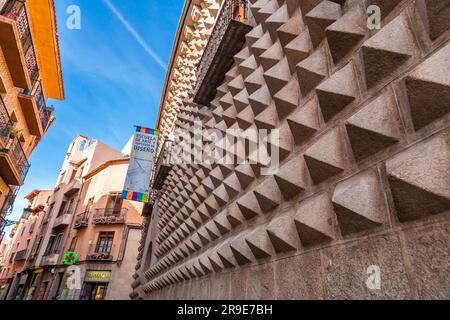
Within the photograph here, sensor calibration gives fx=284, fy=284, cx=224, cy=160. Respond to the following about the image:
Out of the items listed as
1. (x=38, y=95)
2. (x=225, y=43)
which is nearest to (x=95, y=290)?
(x=38, y=95)

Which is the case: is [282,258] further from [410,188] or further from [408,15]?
[408,15]

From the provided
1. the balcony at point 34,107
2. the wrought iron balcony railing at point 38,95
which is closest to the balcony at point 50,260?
the balcony at point 34,107

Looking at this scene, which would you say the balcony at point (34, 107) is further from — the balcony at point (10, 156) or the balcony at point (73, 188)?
the balcony at point (73, 188)

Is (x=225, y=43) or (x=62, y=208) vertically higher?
(x=62, y=208)

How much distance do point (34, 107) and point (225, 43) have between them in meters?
12.5

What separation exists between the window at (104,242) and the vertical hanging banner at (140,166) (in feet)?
44.0

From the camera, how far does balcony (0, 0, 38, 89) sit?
939 centimetres

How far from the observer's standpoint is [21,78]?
36.3ft

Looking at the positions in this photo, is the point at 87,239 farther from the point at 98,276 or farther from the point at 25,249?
the point at 25,249

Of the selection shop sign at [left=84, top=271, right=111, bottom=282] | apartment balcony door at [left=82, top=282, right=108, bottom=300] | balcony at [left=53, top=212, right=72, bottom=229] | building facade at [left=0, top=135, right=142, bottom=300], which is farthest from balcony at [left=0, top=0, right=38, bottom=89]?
balcony at [left=53, top=212, right=72, bottom=229]

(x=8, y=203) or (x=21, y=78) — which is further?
(x=8, y=203)

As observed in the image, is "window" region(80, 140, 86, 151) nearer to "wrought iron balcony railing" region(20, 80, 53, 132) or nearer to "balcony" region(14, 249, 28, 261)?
"balcony" region(14, 249, 28, 261)

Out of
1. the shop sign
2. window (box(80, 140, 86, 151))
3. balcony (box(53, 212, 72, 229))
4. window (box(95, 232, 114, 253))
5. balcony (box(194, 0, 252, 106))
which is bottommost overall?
the shop sign
